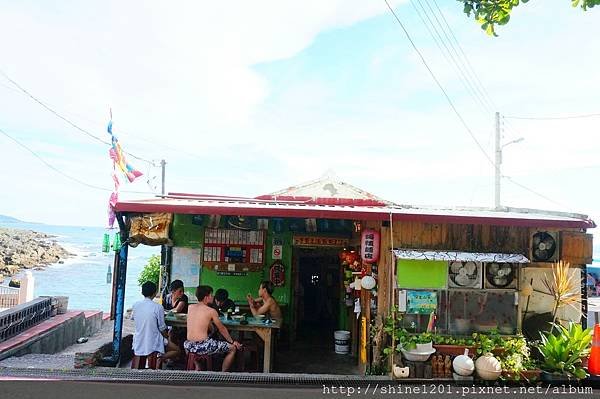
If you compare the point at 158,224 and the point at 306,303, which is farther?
the point at 306,303

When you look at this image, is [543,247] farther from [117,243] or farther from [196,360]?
[117,243]

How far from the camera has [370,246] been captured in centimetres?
834

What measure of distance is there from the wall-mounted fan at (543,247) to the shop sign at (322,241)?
408cm

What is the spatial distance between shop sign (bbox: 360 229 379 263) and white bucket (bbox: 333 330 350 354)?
2331mm

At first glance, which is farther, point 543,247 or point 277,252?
point 277,252

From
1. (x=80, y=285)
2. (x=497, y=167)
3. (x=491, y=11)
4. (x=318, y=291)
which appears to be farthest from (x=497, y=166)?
(x=80, y=285)

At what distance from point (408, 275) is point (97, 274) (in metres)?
62.7

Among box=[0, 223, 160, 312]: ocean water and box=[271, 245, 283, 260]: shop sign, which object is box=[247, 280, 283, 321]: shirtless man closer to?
box=[271, 245, 283, 260]: shop sign

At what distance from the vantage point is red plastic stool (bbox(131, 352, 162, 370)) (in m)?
7.70

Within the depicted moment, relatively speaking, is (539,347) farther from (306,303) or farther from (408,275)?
(306,303)

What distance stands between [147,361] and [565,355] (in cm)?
657

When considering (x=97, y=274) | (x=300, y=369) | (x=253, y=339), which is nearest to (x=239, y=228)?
(x=253, y=339)

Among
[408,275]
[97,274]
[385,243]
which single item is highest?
[385,243]

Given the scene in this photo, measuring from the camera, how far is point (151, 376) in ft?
23.2
